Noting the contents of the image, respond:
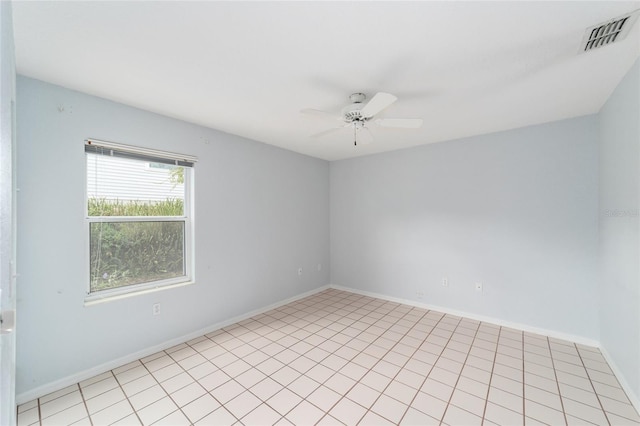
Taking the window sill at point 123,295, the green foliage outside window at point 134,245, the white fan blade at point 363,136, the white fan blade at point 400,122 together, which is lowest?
the window sill at point 123,295

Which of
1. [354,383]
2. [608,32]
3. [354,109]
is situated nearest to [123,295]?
[354,383]

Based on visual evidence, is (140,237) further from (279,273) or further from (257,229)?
(279,273)

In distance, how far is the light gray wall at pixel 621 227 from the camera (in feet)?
6.30

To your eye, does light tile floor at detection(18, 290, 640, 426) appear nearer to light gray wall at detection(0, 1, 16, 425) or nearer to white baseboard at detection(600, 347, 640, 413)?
white baseboard at detection(600, 347, 640, 413)

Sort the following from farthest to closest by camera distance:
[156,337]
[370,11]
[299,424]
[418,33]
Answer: [156,337]
[299,424]
[418,33]
[370,11]

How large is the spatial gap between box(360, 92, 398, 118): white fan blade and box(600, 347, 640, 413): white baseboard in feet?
8.95

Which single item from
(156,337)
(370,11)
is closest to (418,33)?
(370,11)

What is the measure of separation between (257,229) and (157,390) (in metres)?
2.04

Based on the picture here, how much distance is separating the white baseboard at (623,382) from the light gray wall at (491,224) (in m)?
0.37

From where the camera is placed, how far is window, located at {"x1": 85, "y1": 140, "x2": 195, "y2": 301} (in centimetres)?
240

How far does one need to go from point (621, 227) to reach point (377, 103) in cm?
229

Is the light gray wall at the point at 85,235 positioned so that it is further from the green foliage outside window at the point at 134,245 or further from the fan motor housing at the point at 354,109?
the fan motor housing at the point at 354,109

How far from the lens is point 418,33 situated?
1537 millimetres

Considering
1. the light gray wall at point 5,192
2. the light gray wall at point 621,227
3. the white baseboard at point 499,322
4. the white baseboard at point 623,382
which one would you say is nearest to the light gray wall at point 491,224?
the white baseboard at point 499,322
